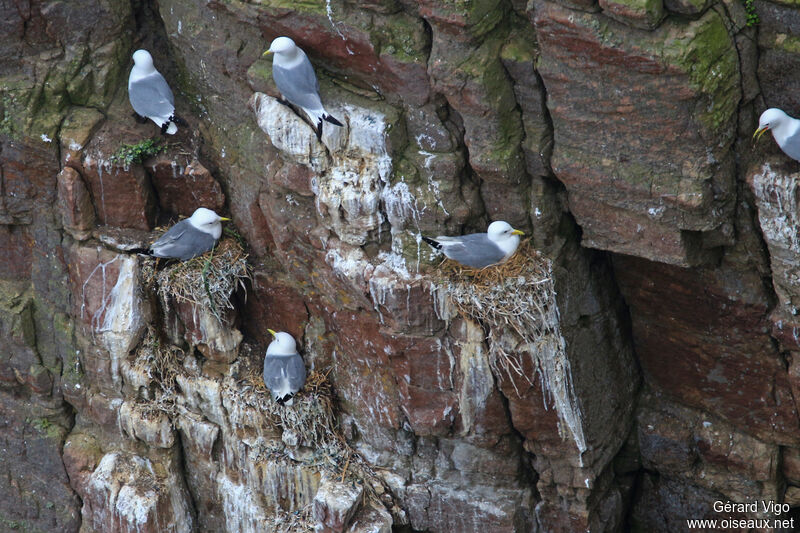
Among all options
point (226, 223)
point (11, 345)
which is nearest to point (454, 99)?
point (226, 223)

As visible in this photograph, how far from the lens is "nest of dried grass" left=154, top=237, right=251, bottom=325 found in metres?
7.74

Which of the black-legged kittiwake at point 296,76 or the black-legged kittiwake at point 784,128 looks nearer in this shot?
the black-legged kittiwake at point 784,128

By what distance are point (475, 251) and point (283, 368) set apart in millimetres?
2151

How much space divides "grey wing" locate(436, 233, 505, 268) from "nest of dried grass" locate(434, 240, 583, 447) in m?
0.16

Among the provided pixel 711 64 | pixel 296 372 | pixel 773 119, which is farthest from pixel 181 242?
pixel 773 119

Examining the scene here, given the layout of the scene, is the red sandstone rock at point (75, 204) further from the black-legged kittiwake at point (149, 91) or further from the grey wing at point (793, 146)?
the grey wing at point (793, 146)

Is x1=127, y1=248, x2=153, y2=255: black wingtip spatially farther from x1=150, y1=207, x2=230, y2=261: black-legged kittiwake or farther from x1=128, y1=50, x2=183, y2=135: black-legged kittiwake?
x1=128, y1=50, x2=183, y2=135: black-legged kittiwake

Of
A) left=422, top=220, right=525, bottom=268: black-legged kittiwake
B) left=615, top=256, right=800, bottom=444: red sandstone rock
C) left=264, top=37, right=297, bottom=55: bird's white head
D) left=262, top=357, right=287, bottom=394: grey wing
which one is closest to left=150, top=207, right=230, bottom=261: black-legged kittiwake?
left=262, top=357, right=287, bottom=394: grey wing

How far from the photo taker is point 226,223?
7.97 meters

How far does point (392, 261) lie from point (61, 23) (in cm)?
339

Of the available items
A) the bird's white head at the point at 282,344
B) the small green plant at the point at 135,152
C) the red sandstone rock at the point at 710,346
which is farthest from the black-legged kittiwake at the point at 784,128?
the small green plant at the point at 135,152

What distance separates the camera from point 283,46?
21.2 feet

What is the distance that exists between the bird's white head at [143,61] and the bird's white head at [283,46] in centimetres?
143

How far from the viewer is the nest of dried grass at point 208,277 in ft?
25.4
